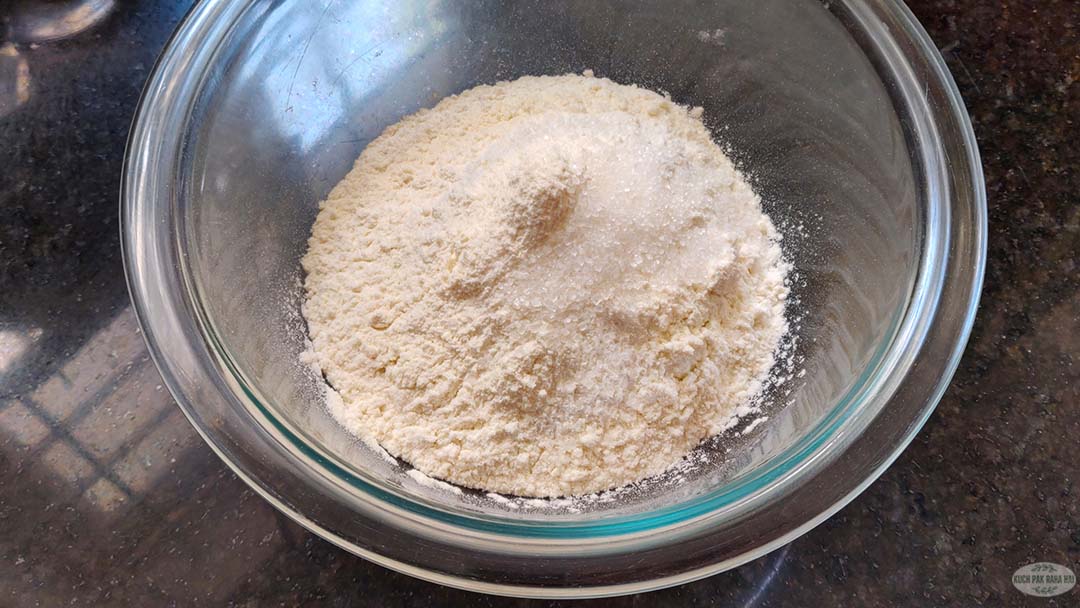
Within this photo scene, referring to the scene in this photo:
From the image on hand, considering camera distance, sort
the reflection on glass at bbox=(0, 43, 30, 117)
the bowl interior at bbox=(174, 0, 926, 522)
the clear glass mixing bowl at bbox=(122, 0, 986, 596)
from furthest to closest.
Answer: the reflection on glass at bbox=(0, 43, 30, 117), the bowl interior at bbox=(174, 0, 926, 522), the clear glass mixing bowl at bbox=(122, 0, 986, 596)

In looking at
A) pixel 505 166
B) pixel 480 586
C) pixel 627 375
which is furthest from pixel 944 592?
pixel 505 166

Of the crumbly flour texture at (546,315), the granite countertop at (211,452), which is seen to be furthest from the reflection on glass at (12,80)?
the crumbly flour texture at (546,315)

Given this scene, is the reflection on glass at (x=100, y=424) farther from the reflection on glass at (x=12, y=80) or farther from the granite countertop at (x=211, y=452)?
the reflection on glass at (x=12, y=80)

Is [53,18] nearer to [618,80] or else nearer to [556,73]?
[556,73]

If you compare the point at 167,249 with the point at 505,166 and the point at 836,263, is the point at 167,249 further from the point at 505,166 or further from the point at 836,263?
the point at 836,263

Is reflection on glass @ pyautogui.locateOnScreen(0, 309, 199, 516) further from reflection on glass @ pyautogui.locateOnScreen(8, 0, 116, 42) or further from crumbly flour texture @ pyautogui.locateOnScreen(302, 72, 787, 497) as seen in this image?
reflection on glass @ pyautogui.locateOnScreen(8, 0, 116, 42)

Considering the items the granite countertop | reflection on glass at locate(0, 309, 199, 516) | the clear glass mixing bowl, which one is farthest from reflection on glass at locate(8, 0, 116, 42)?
reflection on glass at locate(0, 309, 199, 516)

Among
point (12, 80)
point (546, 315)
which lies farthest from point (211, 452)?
point (12, 80)
